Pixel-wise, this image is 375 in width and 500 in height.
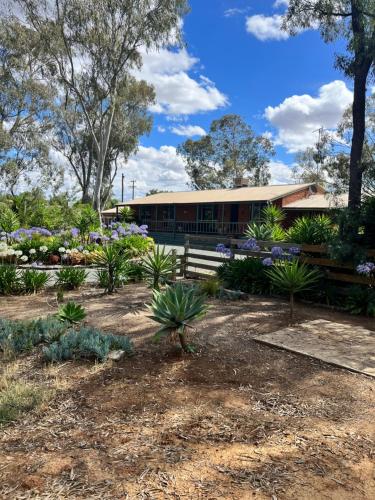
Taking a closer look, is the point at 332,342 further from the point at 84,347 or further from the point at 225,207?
the point at 225,207

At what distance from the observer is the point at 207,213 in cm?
3175

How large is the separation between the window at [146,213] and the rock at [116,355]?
32998mm

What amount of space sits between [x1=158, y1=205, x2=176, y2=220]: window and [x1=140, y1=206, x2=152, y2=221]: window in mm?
1552

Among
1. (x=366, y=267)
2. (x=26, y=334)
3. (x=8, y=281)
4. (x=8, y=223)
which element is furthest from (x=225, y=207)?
(x=26, y=334)

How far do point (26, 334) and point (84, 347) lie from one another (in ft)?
3.01

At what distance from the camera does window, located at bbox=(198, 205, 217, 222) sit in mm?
31156

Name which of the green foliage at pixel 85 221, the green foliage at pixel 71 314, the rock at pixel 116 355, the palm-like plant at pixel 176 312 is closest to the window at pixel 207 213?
the green foliage at pixel 85 221

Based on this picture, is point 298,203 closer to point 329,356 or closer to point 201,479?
point 329,356

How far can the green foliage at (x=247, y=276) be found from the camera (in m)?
8.59

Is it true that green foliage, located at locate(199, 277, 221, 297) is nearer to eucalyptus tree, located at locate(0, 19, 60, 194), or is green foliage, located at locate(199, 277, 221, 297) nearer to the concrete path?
the concrete path

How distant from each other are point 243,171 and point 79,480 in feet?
161

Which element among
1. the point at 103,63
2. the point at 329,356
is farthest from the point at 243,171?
the point at 329,356

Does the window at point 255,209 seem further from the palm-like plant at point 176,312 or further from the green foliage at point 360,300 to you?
the palm-like plant at point 176,312

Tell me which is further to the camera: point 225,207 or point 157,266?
point 225,207
